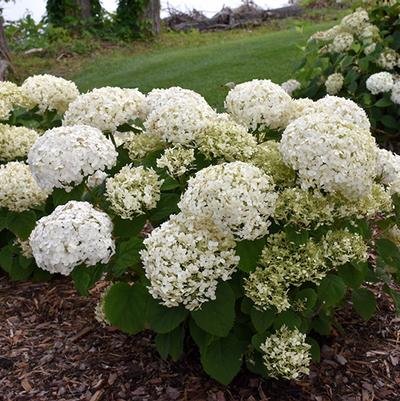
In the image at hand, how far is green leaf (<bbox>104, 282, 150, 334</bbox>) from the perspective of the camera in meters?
2.63

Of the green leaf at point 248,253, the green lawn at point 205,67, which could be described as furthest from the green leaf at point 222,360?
the green lawn at point 205,67

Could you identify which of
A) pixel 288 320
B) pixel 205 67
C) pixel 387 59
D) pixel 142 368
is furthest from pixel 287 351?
pixel 205 67

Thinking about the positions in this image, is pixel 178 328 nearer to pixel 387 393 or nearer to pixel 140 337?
pixel 140 337

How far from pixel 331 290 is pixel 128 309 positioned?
837mm

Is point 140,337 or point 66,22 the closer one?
point 140,337

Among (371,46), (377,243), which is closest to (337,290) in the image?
(377,243)

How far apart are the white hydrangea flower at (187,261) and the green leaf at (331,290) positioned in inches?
16.1

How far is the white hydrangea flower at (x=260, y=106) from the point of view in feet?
10.0

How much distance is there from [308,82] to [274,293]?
195 inches

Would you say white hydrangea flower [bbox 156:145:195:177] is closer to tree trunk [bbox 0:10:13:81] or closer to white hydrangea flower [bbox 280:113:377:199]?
white hydrangea flower [bbox 280:113:377:199]

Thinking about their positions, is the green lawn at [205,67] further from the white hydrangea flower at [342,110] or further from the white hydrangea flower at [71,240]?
the white hydrangea flower at [71,240]

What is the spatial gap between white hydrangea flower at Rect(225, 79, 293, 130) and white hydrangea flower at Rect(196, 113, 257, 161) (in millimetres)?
287

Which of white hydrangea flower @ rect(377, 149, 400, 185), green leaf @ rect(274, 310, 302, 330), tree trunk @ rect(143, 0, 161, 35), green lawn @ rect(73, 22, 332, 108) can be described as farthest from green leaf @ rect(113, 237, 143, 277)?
tree trunk @ rect(143, 0, 161, 35)

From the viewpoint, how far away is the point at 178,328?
2.81 meters
